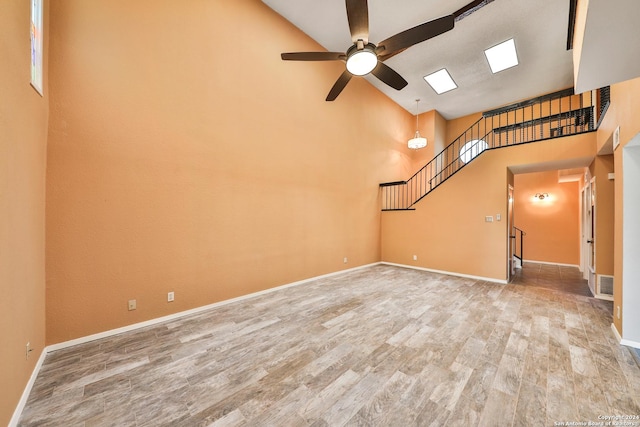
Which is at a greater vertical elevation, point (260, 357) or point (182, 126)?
point (182, 126)

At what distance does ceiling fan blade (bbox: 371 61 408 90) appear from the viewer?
3165mm

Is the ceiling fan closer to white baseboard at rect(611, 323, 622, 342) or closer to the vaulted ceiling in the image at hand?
the vaulted ceiling

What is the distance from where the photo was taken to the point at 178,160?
3.17 metres

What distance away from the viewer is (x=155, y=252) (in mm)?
2959

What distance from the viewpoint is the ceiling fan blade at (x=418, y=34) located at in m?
2.37

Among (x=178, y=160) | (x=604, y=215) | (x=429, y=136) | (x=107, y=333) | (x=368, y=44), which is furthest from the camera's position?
(x=429, y=136)

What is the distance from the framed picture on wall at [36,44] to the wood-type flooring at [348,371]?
2.54m

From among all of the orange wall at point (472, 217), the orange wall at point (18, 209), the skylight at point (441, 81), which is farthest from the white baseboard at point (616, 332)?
the skylight at point (441, 81)

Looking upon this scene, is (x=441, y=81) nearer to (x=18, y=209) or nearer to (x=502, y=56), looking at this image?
(x=502, y=56)

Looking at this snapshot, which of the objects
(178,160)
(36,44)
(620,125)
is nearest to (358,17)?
(178,160)

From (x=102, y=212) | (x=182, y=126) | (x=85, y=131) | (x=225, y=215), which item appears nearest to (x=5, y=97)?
(x=85, y=131)

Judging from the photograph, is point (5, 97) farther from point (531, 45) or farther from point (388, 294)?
point (531, 45)

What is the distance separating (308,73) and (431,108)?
200 inches

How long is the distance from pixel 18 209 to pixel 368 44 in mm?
3604
